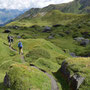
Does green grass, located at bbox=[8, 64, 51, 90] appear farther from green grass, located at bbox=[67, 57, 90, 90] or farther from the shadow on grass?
green grass, located at bbox=[67, 57, 90, 90]

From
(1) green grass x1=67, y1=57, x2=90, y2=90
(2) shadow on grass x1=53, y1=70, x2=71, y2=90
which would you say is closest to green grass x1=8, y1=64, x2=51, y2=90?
(2) shadow on grass x1=53, y1=70, x2=71, y2=90

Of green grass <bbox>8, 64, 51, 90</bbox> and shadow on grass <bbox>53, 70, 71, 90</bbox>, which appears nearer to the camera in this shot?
green grass <bbox>8, 64, 51, 90</bbox>

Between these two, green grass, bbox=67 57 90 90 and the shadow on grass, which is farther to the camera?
the shadow on grass

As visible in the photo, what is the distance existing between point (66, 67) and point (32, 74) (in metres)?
8.12

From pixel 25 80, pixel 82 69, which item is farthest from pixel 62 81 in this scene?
pixel 25 80

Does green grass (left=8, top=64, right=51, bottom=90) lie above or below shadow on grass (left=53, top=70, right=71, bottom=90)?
above

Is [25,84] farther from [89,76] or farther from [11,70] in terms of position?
[89,76]

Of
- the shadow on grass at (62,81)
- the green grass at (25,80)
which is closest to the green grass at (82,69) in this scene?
the shadow on grass at (62,81)

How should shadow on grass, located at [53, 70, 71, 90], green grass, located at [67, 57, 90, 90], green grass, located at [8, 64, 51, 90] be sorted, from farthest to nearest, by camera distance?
shadow on grass, located at [53, 70, 71, 90] < green grass, located at [67, 57, 90, 90] < green grass, located at [8, 64, 51, 90]

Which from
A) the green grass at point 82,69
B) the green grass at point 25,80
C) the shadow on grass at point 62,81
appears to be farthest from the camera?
the shadow on grass at point 62,81

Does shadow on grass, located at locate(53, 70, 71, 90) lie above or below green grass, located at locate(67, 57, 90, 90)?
below

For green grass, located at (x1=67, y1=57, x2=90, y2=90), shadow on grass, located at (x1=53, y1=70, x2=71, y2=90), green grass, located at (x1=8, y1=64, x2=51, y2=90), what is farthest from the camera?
shadow on grass, located at (x1=53, y1=70, x2=71, y2=90)

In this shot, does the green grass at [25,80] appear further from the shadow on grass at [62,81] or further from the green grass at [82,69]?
the green grass at [82,69]

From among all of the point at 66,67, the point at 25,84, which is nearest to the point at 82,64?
the point at 66,67
